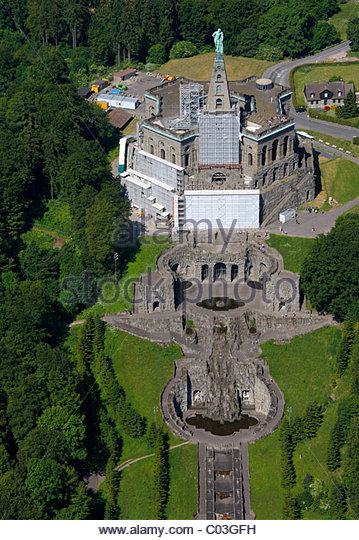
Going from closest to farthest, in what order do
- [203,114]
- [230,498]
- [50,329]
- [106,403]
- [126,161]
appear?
[230,498] → [106,403] → [50,329] → [203,114] → [126,161]

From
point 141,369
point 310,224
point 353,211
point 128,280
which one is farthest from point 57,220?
point 353,211

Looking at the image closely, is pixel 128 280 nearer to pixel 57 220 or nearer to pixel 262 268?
pixel 262 268

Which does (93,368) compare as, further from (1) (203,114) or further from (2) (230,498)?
(1) (203,114)

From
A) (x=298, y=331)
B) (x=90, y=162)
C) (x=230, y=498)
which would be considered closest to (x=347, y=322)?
(x=298, y=331)

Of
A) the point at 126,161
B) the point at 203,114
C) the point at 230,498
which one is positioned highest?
the point at 203,114

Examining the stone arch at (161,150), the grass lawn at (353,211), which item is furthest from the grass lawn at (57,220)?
the grass lawn at (353,211)

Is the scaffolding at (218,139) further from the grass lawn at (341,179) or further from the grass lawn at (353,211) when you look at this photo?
the grass lawn at (353,211)
